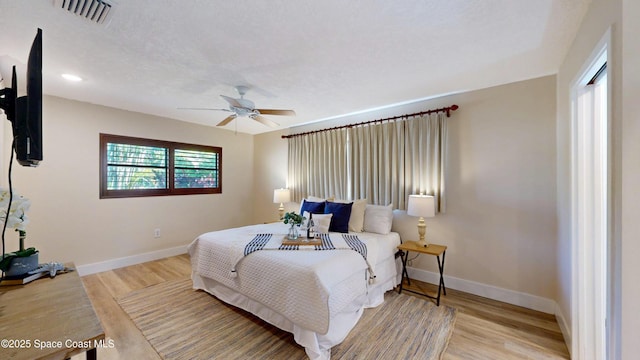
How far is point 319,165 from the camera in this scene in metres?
4.30

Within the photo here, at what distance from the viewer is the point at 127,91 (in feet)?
9.86

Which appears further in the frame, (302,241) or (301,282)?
(302,241)

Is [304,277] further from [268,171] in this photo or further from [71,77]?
[268,171]

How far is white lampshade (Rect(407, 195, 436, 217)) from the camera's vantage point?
9.29 feet

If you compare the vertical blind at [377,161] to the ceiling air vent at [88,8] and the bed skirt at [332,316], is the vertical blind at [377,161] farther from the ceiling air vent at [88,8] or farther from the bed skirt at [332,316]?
the ceiling air vent at [88,8]

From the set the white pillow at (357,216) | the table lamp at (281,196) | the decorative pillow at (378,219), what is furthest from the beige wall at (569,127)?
the table lamp at (281,196)

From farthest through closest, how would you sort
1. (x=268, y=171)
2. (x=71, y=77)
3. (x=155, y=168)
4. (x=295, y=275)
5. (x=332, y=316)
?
(x=268, y=171) → (x=155, y=168) → (x=71, y=77) → (x=295, y=275) → (x=332, y=316)

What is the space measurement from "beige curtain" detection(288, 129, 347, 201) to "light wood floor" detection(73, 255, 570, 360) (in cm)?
194

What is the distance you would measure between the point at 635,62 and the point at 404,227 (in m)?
2.66

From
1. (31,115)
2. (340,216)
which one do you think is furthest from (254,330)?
(31,115)

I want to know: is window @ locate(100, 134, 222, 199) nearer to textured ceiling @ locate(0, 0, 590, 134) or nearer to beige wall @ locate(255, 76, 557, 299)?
textured ceiling @ locate(0, 0, 590, 134)

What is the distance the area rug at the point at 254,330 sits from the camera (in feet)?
6.39

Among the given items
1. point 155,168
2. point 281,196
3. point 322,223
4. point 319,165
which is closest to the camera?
point 322,223

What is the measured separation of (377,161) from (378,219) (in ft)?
2.87
